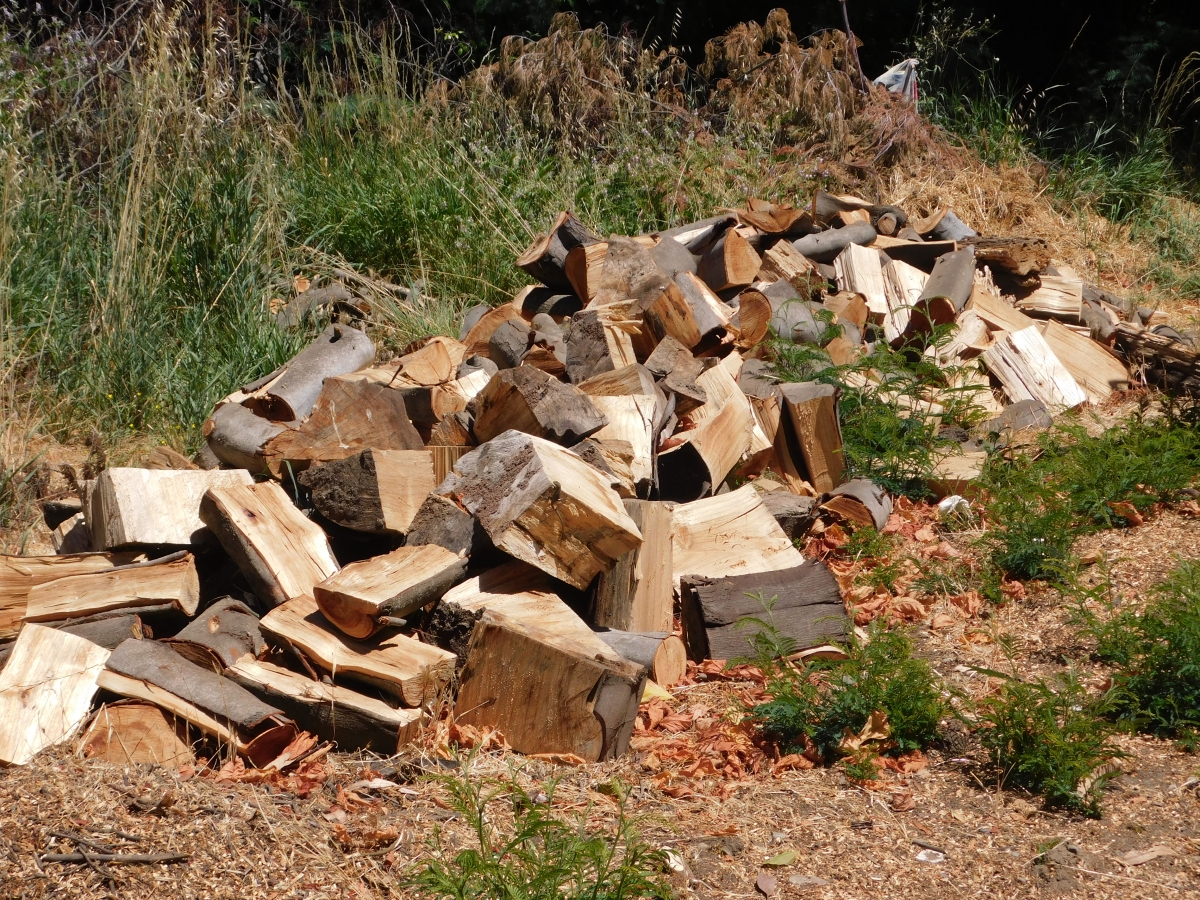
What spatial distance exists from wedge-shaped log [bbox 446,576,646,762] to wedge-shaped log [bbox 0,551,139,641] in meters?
1.19

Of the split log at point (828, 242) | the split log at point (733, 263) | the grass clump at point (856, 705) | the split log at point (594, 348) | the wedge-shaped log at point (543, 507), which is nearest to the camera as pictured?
the grass clump at point (856, 705)

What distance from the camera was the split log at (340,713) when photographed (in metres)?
2.53

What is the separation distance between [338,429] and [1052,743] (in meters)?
2.29

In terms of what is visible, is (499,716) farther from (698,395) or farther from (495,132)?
(495,132)

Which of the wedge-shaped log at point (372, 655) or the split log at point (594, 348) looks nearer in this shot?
the wedge-shaped log at point (372, 655)

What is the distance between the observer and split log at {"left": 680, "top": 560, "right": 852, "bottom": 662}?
3100 mm

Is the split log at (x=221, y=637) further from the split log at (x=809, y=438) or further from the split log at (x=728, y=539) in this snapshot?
the split log at (x=809, y=438)

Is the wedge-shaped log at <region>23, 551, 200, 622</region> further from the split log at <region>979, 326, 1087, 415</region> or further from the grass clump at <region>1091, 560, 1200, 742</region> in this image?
the split log at <region>979, 326, 1087, 415</region>

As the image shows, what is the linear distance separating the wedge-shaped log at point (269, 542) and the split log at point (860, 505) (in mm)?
1855

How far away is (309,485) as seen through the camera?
314 cm

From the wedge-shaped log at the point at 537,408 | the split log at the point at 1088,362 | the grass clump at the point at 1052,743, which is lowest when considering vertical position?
the split log at the point at 1088,362

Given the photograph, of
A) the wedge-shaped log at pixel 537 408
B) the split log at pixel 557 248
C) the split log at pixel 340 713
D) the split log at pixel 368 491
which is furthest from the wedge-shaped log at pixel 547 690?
the split log at pixel 557 248

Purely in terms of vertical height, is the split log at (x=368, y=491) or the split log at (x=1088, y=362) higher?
the split log at (x=368, y=491)

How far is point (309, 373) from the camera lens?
4.07m
